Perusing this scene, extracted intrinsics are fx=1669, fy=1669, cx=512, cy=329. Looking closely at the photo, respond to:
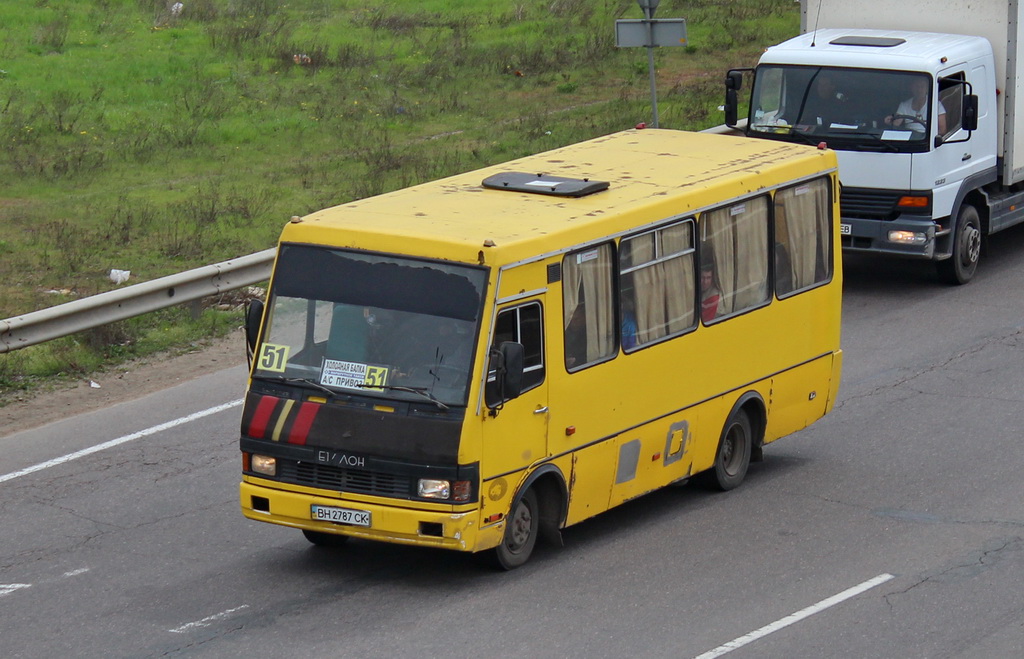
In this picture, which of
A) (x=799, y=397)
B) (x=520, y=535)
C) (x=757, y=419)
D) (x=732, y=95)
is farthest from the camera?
(x=732, y=95)

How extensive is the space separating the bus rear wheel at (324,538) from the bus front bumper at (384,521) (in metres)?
0.59

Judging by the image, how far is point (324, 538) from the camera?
11094 millimetres

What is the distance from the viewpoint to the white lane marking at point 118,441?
13.0 meters

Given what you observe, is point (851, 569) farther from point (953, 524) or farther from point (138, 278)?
point (138, 278)

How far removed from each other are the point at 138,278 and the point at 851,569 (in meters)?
9.76

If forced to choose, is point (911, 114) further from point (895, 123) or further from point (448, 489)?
point (448, 489)

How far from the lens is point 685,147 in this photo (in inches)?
523

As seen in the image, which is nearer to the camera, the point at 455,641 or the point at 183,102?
the point at 455,641

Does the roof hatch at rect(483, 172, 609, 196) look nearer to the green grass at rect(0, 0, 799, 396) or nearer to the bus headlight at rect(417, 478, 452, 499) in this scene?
the bus headlight at rect(417, 478, 452, 499)

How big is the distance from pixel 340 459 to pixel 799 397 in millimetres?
4675

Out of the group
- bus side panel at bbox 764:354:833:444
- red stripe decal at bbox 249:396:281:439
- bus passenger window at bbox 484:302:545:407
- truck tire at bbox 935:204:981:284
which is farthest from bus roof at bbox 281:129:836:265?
truck tire at bbox 935:204:981:284

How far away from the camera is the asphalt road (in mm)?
9570

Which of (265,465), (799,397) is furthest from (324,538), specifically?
(799,397)

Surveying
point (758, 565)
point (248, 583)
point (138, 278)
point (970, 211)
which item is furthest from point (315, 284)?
point (970, 211)
